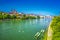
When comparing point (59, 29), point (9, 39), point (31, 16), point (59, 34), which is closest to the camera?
point (59, 34)

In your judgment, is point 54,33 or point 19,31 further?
point 19,31

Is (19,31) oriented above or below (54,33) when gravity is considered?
below

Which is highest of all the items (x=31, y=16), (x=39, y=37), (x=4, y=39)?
(x=39, y=37)

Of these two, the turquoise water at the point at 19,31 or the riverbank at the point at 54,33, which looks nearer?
the riverbank at the point at 54,33

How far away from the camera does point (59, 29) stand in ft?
13.0

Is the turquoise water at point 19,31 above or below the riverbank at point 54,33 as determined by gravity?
below

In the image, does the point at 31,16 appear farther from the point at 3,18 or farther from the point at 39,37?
the point at 39,37

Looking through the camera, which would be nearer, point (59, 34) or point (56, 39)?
point (56, 39)

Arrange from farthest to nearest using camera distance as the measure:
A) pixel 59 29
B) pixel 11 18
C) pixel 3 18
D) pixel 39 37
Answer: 1. pixel 11 18
2. pixel 3 18
3. pixel 39 37
4. pixel 59 29

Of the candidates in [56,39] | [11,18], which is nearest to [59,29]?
[56,39]

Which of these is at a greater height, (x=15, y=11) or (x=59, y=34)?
(x=59, y=34)

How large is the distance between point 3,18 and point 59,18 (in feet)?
67.0

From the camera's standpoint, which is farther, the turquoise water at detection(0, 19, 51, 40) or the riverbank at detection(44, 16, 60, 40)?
the turquoise water at detection(0, 19, 51, 40)

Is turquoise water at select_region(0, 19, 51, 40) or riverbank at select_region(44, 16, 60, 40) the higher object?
riverbank at select_region(44, 16, 60, 40)
